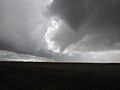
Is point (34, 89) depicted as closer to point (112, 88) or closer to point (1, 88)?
point (1, 88)

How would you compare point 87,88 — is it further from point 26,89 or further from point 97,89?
point 26,89

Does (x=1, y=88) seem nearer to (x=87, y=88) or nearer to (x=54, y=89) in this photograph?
(x=54, y=89)

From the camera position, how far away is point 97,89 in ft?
96.8

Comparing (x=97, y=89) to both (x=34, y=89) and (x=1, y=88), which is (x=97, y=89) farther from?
(x=1, y=88)

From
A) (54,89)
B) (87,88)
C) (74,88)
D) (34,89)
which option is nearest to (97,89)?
(87,88)

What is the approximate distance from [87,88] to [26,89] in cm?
1121

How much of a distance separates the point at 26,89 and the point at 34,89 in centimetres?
142

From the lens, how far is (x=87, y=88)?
30562 millimetres

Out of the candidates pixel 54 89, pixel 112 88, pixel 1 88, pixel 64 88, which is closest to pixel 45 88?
pixel 54 89

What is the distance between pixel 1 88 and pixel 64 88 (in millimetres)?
11045

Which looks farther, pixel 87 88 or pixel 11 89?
pixel 87 88

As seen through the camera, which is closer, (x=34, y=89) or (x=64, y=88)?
(x=34, y=89)

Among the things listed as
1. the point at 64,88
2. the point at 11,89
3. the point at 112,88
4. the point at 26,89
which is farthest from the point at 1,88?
the point at 112,88

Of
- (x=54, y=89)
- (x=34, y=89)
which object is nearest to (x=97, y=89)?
(x=54, y=89)
